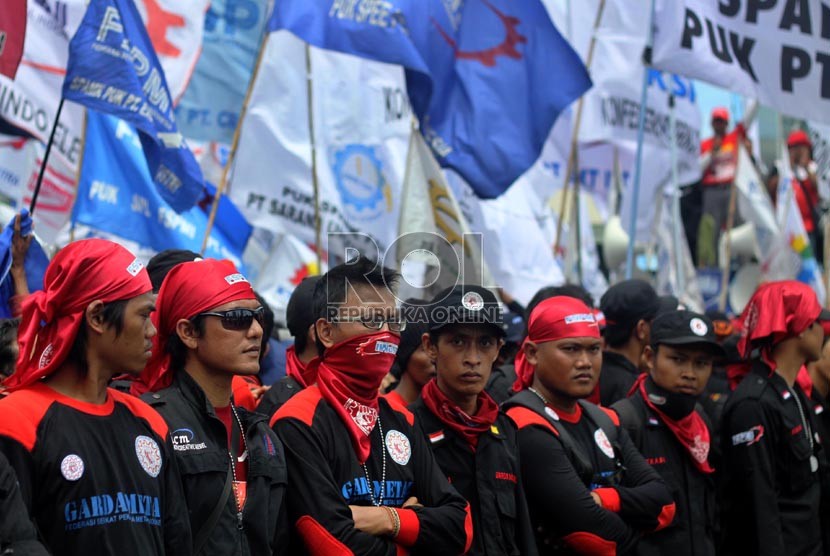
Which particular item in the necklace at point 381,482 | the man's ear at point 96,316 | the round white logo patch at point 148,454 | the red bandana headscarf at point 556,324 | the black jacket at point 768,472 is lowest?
the black jacket at point 768,472

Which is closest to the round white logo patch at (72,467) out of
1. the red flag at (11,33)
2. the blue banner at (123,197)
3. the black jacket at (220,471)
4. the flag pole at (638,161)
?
the black jacket at (220,471)

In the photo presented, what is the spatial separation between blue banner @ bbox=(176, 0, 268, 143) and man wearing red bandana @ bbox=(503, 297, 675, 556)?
A: 5.78m

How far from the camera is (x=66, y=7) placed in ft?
28.8

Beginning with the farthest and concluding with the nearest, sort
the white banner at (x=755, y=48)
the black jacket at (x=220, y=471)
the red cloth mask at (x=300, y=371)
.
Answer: the white banner at (x=755, y=48)
the red cloth mask at (x=300, y=371)
the black jacket at (x=220, y=471)

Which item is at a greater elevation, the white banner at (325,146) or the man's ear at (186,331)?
the white banner at (325,146)

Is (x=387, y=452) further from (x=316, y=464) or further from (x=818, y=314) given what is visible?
(x=818, y=314)

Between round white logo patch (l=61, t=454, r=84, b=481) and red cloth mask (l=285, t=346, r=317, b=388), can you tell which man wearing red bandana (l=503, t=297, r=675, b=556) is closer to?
red cloth mask (l=285, t=346, r=317, b=388)

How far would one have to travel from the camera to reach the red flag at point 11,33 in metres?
6.32

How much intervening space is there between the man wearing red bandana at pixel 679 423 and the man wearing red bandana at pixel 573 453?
36 cm

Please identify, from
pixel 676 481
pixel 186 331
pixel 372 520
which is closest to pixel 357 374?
pixel 372 520

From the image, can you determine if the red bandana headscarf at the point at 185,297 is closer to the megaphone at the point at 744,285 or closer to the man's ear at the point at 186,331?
the man's ear at the point at 186,331

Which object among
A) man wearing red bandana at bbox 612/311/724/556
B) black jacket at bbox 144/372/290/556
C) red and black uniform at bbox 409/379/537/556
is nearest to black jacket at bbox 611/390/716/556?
man wearing red bandana at bbox 612/311/724/556

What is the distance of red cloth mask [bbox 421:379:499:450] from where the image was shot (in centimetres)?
516

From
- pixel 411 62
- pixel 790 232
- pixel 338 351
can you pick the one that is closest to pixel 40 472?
pixel 338 351
